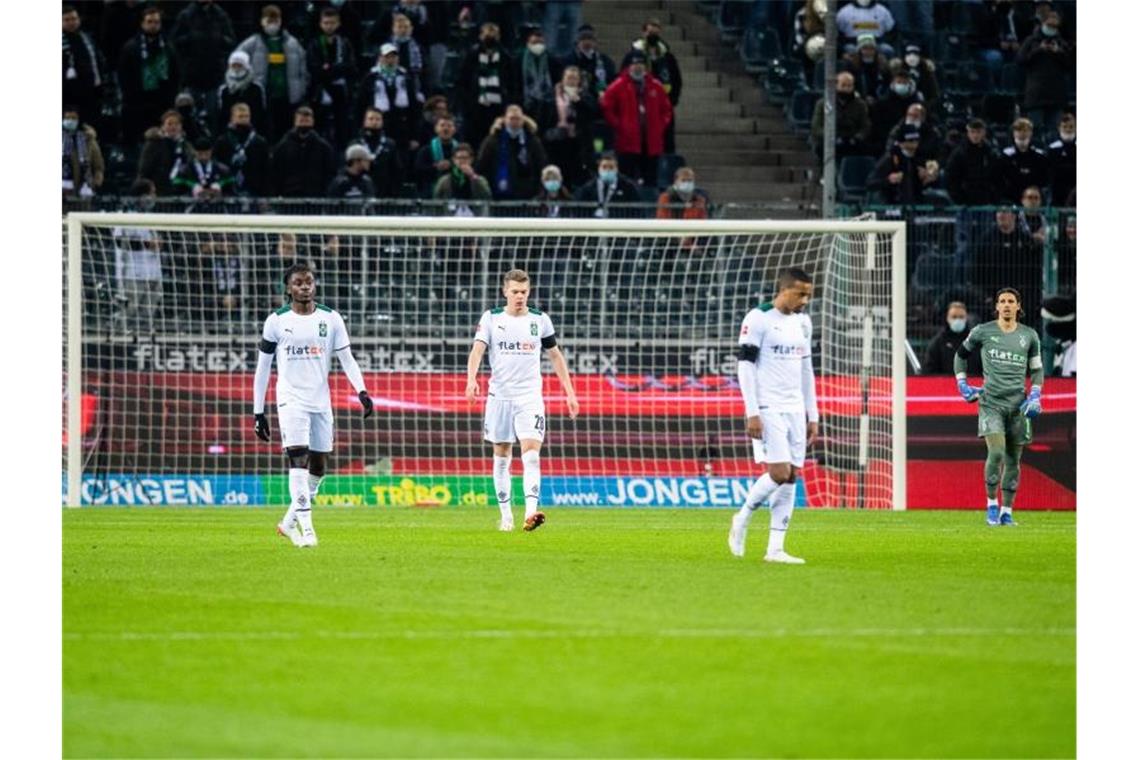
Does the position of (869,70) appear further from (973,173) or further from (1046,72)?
(1046,72)

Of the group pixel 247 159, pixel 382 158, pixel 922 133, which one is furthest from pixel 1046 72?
pixel 247 159

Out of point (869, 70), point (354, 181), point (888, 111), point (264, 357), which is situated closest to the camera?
point (264, 357)

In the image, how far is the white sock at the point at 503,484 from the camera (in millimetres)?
16516

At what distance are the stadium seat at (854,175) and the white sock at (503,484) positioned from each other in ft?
32.9

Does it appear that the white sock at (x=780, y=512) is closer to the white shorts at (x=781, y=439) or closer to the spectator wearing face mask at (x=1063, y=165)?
the white shorts at (x=781, y=439)

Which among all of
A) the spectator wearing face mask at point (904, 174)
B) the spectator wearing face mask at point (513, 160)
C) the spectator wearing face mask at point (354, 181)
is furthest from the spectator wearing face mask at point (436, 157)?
the spectator wearing face mask at point (904, 174)

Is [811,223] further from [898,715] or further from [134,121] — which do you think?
[898,715]

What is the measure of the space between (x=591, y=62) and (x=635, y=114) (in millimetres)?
1432

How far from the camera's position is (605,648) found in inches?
366

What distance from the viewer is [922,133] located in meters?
24.8

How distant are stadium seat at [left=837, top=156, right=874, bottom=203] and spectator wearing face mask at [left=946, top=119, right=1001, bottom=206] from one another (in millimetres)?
1195

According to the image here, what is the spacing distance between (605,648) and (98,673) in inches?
95.9

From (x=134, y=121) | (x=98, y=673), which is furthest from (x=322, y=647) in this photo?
(x=134, y=121)
